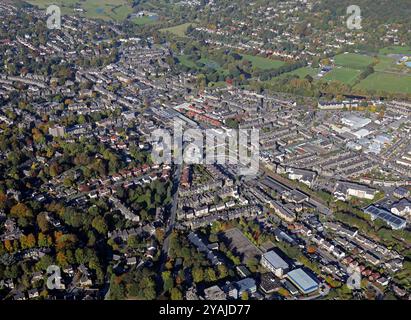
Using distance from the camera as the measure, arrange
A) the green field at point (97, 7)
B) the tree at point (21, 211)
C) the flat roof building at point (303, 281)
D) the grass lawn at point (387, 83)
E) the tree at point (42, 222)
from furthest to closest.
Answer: the green field at point (97, 7) → the grass lawn at point (387, 83) → the tree at point (21, 211) → the tree at point (42, 222) → the flat roof building at point (303, 281)

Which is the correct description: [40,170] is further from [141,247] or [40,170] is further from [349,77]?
[349,77]

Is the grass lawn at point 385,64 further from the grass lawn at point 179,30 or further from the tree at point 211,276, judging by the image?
the tree at point 211,276

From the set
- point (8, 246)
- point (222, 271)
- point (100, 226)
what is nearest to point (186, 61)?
point (100, 226)

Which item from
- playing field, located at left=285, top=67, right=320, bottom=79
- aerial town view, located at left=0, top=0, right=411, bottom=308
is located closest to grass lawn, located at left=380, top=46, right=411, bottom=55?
aerial town view, located at left=0, top=0, right=411, bottom=308

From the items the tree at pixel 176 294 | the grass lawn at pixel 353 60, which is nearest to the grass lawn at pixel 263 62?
the grass lawn at pixel 353 60

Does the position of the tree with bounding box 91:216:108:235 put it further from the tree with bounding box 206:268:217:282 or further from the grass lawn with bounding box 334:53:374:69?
the grass lawn with bounding box 334:53:374:69

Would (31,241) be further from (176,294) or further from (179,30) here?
(179,30)
